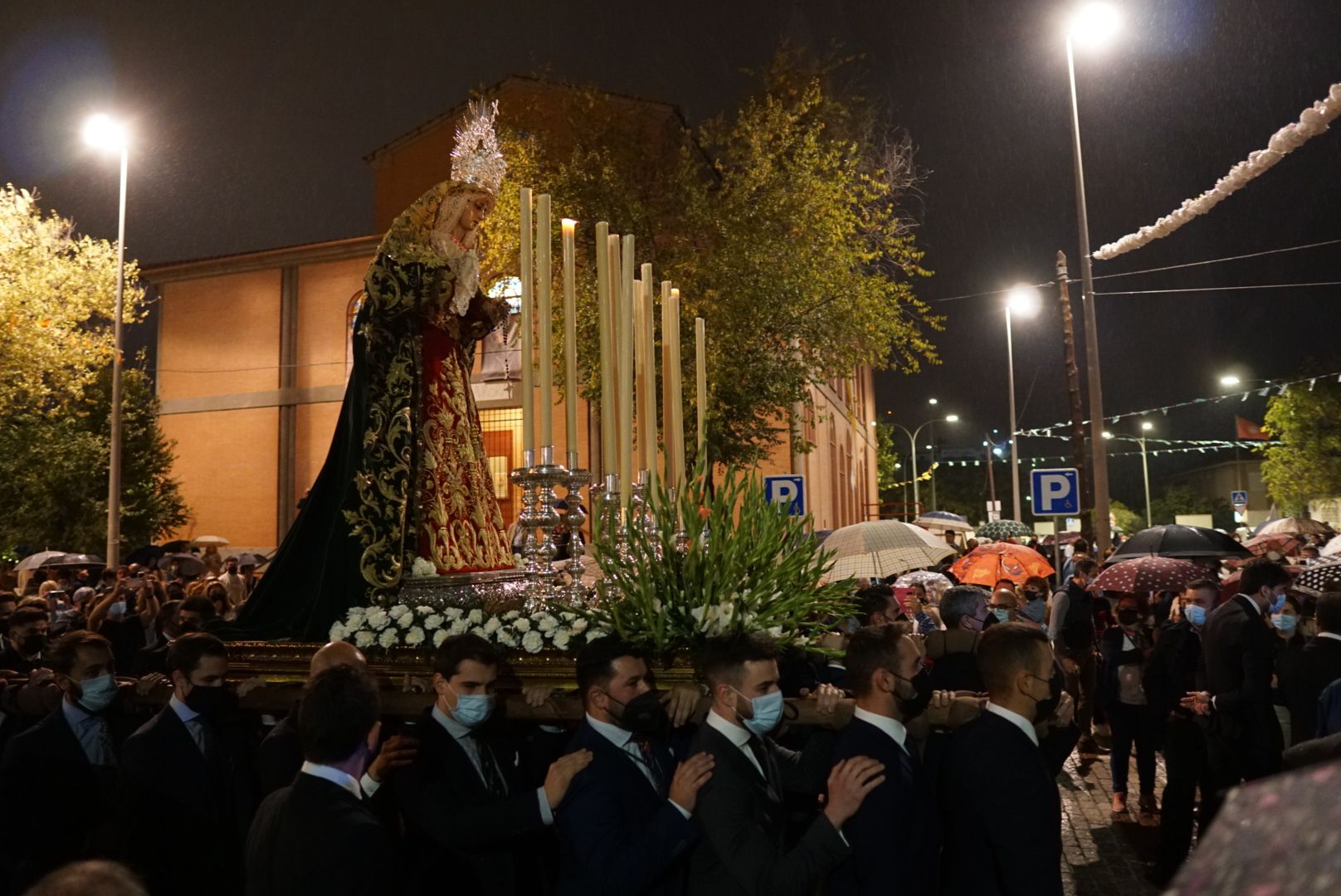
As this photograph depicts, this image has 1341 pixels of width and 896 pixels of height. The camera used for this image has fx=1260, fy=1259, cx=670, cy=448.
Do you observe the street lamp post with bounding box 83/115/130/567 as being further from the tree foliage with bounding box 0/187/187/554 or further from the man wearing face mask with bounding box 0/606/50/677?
the man wearing face mask with bounding box 0/606/50/677

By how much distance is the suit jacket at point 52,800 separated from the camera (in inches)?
201

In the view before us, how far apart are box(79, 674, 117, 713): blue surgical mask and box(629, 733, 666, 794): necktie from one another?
2706mm

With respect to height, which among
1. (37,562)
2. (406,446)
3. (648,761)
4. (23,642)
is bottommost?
(648,761)

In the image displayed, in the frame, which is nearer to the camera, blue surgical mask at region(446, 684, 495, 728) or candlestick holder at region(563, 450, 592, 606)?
blue surgical mask at region(446, 684, 495, 728)

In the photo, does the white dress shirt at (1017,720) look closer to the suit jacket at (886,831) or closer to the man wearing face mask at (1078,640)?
the suit jacket at (886,831)

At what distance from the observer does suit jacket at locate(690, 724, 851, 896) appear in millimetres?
3750

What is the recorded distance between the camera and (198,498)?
36.1 meters

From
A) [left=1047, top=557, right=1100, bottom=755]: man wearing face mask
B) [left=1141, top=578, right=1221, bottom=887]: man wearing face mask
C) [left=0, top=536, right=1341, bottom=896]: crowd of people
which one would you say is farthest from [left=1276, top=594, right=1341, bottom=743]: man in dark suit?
[left=1047, top=557, right=1100, bottom=755]: man wearing face mask

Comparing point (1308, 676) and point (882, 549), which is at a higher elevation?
point (882, 549)

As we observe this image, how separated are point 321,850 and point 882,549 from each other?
10.9m

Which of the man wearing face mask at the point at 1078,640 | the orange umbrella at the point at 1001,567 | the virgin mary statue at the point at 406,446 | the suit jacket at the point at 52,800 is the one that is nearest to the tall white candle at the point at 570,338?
the virgin mary statue at the point at 406,446

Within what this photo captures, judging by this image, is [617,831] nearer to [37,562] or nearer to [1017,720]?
[1017,720]

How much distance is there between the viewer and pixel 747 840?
3848 mm

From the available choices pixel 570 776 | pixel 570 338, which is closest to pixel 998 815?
pixel 570 776
